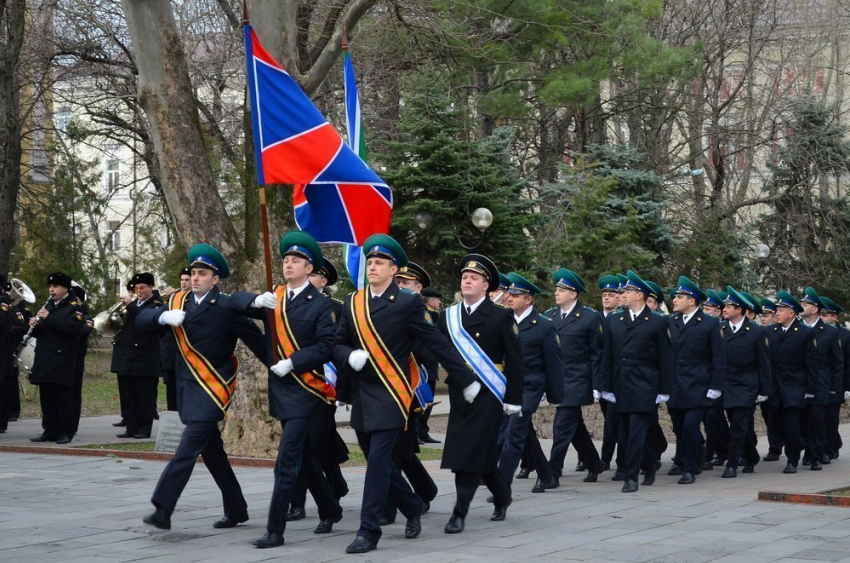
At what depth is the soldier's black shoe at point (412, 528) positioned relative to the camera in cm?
861

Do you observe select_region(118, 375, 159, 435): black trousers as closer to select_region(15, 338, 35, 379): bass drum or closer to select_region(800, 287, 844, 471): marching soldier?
select_region(15, 338, 35, 379): bass drum

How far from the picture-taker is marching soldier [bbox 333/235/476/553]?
8133 millimetres

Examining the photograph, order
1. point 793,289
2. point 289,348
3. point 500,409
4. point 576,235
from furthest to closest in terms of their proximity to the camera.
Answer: point 793,289, point 576,235, point 500,409, point 289,348

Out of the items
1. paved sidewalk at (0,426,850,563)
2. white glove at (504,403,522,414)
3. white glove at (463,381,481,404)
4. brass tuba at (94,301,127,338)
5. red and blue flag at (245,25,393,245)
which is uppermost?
red and blue flag at (245,25,393,245)

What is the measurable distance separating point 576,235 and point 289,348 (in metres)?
16.6

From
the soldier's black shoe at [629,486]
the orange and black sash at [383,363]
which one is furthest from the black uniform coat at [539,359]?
the orange and black sash at [383,363]

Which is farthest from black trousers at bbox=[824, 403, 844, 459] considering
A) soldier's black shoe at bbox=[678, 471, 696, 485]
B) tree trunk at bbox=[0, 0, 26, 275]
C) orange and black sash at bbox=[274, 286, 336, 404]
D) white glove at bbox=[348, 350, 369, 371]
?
tree trunk at bbox=[0, 0, 26, 275]

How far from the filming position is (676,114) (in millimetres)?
32125

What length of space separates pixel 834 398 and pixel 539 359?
512 cm

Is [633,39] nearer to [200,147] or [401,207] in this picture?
[401,207]

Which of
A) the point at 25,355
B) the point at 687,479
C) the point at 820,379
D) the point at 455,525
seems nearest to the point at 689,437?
the point at 687,479

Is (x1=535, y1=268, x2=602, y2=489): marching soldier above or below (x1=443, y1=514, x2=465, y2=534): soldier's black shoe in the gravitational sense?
above

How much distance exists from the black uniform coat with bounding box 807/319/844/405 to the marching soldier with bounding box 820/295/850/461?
4.7 inches

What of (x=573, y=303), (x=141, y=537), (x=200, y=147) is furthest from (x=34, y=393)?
(x=141, y=537)
